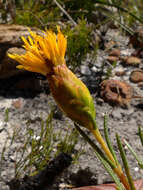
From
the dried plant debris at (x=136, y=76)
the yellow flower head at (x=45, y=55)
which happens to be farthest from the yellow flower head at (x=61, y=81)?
the dried plant debris at (x=136, y=76)

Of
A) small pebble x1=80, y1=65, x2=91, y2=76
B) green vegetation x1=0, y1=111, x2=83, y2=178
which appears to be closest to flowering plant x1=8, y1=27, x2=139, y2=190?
green vegetation x1=0, y1=111, x2=83, y2=178

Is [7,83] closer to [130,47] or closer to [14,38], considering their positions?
[14,38]

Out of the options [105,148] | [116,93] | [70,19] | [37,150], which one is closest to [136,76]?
[116,93]

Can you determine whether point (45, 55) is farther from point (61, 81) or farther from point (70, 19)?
point (70, 19)

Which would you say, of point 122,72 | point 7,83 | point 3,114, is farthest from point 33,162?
point 122,72

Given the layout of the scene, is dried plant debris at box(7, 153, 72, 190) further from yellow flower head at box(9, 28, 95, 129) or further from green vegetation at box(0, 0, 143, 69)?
green vegetation at box(0, 0, 143, 69)

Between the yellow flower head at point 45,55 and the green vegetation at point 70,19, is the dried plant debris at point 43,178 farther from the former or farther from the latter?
the green vegetation at point 70,19
